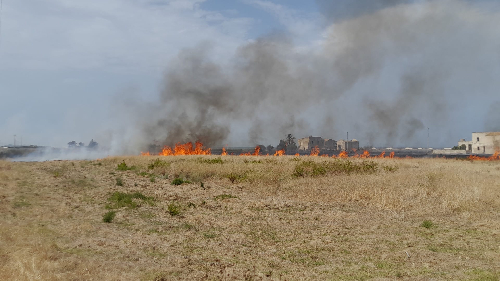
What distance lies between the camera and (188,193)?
19.5 metres

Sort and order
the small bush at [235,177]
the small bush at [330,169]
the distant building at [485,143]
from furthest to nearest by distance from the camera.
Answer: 1. the distant building at [485,143]
2. the small bush at [330,169]
3. the small bush at [235,177]

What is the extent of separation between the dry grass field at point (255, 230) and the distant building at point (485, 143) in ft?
237

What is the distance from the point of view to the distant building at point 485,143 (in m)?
81.8

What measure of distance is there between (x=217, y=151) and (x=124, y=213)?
58.1 metres

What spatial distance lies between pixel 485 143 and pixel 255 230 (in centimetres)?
8899

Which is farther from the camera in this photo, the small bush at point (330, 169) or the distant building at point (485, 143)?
the distant building at point (485, 143)

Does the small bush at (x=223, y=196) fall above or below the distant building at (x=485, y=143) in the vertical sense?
below

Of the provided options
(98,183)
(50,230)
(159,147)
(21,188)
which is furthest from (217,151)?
(50,230)

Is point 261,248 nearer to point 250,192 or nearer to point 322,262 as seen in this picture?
point 322,262

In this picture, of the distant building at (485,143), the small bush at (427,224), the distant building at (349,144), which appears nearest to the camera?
the small bush at (427,224)

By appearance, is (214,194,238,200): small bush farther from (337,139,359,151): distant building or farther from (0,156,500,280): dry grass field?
(337,139,359,151): distant building

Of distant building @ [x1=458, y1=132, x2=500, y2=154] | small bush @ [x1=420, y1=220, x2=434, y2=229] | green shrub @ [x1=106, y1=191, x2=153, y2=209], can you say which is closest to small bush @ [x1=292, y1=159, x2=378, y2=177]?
green shrub @ [x1=106, y1=191, x2=153, y2=209]

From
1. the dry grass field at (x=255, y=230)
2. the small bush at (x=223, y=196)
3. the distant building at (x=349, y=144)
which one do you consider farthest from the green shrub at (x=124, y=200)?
the distant building at (x=349, y=144)

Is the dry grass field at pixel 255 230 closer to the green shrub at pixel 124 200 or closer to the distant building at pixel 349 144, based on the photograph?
the green shrub at pixel 124 200
